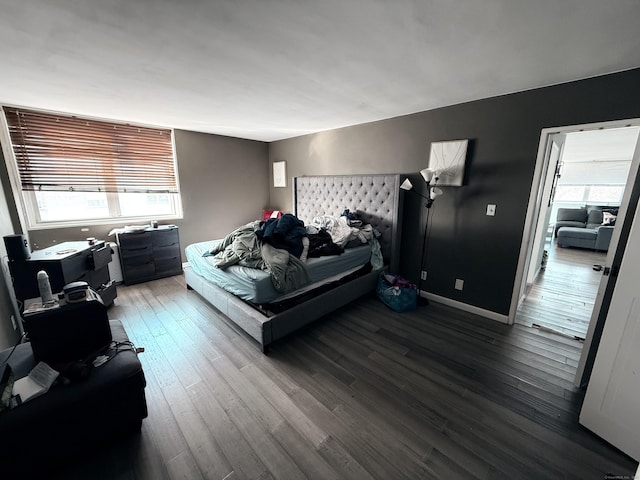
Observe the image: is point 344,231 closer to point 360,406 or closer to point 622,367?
point 360,406

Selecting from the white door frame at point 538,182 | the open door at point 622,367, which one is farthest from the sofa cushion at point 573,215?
the open door at point 622,367

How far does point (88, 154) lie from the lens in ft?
11.6

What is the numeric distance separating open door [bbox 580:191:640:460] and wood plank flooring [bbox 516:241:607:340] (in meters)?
1.42

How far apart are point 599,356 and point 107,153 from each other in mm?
5695

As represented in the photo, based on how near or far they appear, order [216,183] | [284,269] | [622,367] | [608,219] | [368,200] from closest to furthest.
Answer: [622,367] → [284,269] → [368,200] → [216,183] → [608,219]

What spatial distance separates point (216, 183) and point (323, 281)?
3242 mm

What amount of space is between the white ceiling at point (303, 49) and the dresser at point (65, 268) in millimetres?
1591

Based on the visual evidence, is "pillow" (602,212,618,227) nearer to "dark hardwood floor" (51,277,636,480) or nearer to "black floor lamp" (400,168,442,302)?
"dark hardwood floor" (51,277,636,480)

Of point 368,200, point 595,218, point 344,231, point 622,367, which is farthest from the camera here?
point 595,218

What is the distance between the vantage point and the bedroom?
2.20 meters

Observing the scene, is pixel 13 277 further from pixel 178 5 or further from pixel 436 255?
pixel 436 255

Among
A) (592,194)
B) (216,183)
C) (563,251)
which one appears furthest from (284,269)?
(592,194)

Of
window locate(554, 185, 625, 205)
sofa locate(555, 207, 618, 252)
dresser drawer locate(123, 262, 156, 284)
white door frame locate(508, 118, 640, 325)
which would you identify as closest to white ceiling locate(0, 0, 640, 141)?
white door frame locate(508, 118, 640, 325)

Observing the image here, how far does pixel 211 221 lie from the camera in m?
4.82
